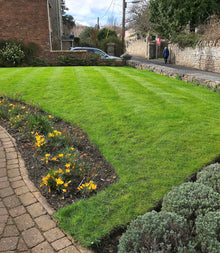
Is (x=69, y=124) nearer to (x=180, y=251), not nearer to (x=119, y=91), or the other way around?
(x=119, y=91)

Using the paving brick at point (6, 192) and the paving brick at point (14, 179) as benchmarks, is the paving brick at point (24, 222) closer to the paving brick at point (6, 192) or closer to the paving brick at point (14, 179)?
the paving brick at point (6, 192)

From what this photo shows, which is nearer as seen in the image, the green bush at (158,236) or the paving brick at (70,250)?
the green bush at (158,236)

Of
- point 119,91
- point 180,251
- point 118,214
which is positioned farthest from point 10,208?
point 119,91

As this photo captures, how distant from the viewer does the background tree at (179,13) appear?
60.6ft

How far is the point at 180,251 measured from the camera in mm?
1857

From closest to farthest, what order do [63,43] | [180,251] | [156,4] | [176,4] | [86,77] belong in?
[180,251] < [86,77] < [176,4] < [156,4] < [63,43]

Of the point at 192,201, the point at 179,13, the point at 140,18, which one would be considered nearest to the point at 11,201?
the point at 192,201

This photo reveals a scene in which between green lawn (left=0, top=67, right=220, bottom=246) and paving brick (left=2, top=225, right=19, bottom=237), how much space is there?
0.48m

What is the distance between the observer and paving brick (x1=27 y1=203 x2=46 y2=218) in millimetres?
2732

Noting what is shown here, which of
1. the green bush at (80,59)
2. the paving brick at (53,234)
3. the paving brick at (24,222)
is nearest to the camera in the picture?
the paving brick at (53,234)

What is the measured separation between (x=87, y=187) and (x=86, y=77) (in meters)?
7.03

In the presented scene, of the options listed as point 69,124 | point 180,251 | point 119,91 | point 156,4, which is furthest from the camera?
point 156,4

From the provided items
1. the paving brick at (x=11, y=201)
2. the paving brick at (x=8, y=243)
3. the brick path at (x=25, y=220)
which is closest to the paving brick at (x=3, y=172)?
the brick path at (x=25, y=220)

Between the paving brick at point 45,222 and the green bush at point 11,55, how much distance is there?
47.1 ft
